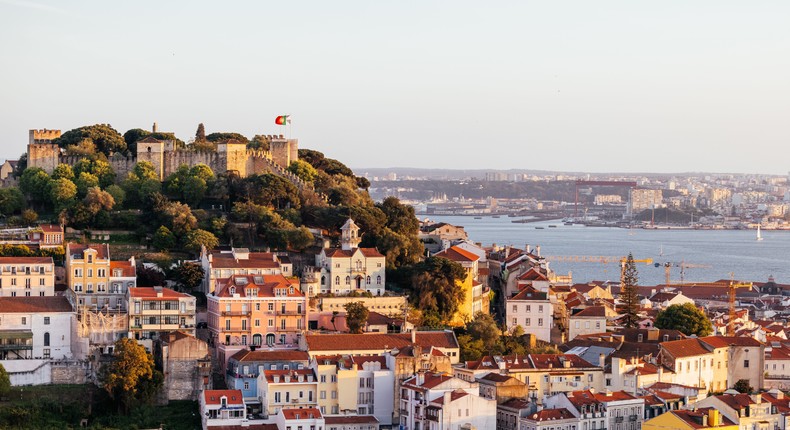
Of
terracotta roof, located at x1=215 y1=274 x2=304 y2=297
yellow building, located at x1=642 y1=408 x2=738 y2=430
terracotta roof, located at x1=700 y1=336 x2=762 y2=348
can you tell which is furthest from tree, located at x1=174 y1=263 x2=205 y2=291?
terracotta roof, located at x1=700 y1=336 x2=762 y2=348

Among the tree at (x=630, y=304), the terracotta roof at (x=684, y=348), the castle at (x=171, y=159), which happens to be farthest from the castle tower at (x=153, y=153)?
the terracotta roof at (x=684, y=348)

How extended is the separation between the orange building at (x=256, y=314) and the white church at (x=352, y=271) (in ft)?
9.10

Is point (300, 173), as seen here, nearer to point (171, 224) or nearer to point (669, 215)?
point (171, 224)

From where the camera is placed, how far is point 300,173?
43.9 m

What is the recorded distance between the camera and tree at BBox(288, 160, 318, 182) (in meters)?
43.7

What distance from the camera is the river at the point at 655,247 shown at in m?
81.1

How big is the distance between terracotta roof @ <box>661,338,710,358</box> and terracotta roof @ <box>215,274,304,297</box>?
28.4ft

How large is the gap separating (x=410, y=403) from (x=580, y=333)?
987cm

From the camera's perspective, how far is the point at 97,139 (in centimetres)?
4384

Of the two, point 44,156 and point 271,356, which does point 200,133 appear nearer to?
point 44,156

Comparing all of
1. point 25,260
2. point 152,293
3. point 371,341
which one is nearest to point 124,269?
point 152,293

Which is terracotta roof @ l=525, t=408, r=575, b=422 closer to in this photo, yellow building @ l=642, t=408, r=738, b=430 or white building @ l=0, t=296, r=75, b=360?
yellow building @ l=642, t=408, r=738, b=430

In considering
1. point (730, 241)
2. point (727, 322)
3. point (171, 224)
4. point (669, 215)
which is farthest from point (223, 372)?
point (669, 215)

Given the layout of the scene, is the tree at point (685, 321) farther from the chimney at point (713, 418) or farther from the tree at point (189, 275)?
the tree at point (189, 275)
